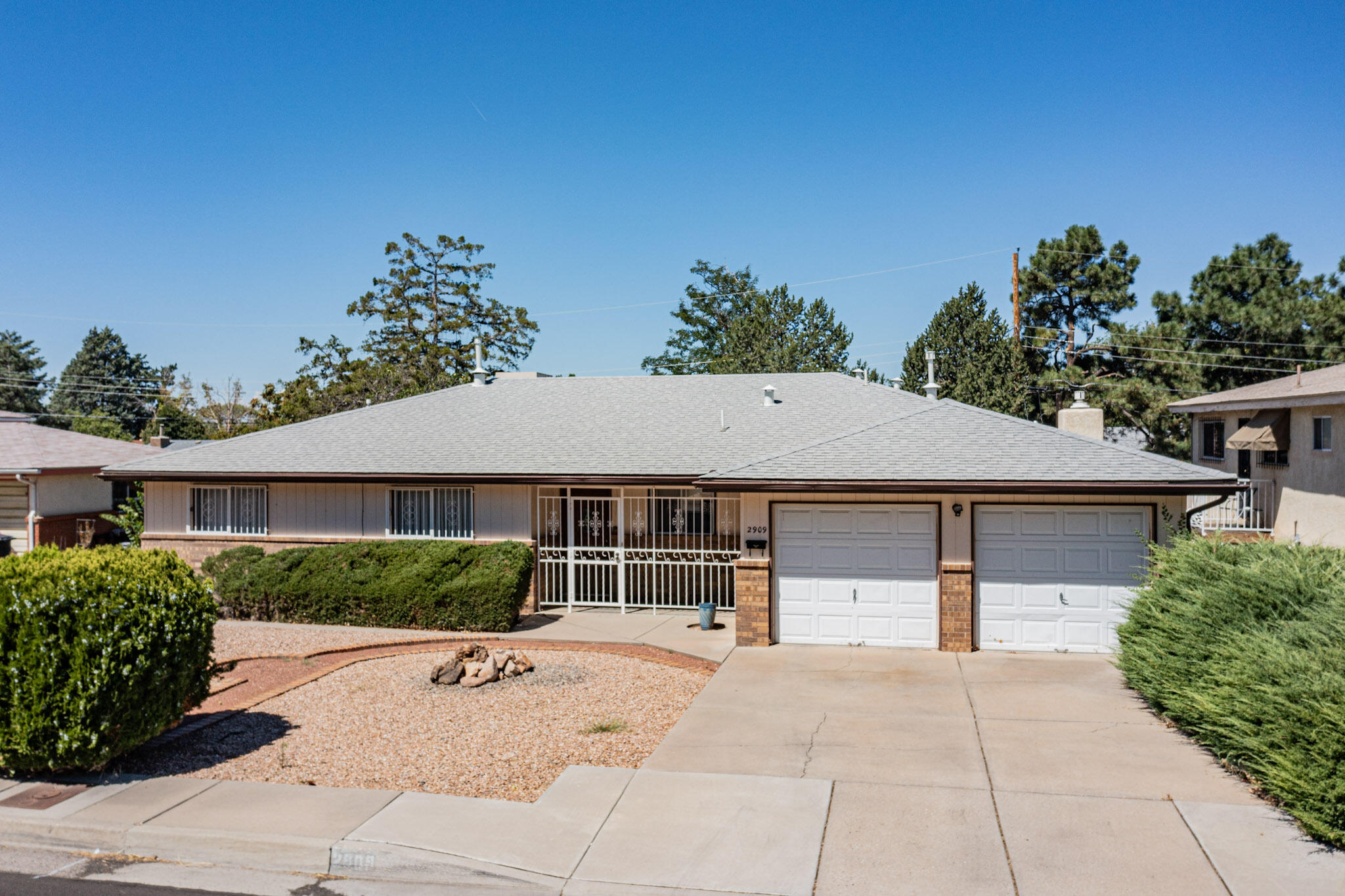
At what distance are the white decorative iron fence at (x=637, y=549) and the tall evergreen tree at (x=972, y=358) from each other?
1945cm

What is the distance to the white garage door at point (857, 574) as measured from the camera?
1338 cm

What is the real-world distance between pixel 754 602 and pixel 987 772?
5663 mm

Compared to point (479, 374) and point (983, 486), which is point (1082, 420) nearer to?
point (983, 486)

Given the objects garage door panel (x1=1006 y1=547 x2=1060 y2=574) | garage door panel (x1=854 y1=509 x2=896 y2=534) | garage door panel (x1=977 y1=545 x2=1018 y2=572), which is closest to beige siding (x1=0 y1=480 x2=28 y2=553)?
garage door panel (x1=854 y1=509 x2=896 y2=534)

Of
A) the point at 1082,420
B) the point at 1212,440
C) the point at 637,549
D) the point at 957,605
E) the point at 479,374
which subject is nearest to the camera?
the point at 957,605

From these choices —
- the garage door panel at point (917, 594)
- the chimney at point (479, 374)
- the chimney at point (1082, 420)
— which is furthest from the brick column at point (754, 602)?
the chimney at point (479, 374)

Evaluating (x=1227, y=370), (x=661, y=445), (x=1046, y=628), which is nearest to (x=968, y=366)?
(x=1227, y=370)

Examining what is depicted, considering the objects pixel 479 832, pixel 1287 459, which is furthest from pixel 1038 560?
pixel 1287 459

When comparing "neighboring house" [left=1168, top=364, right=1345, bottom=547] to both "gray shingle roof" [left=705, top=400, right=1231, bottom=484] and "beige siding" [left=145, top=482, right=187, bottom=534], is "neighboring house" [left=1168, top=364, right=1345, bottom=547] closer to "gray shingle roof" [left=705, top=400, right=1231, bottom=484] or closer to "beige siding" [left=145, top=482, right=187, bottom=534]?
"gray shingle roof" [left=705, top=400, right=1231, bottom=484]

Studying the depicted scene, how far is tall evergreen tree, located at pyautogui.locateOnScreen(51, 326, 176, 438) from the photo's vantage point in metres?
81.4

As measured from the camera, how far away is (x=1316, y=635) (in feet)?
24.5

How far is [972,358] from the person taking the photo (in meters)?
34.6

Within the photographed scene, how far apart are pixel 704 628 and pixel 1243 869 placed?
9.52 meters

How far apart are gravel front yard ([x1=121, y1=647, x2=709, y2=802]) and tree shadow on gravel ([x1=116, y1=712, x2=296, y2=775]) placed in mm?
17
